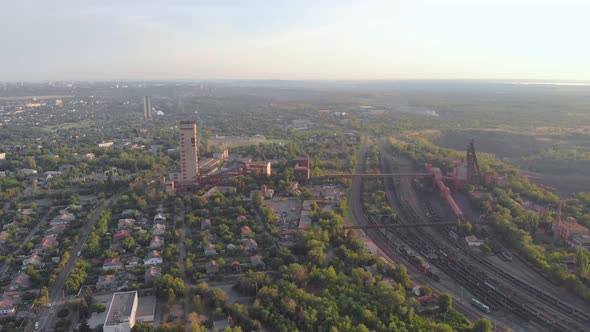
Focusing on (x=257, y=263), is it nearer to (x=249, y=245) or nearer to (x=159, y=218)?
(x=249, y=245)

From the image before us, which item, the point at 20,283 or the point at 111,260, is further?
the point at 111,260

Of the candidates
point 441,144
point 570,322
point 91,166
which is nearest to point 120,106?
point 91,166

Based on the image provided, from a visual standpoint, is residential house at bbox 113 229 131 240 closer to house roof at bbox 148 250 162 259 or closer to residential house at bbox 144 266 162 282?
house roof at bbox 148 250 162 259

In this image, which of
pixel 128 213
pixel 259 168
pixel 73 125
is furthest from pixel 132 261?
pixel 73 125

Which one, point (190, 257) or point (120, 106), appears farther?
point (120, 106)

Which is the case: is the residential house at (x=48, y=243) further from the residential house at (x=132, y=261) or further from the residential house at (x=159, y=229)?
the residential house at (x=159, y=229)

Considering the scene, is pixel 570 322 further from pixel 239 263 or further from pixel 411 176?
pixel 411 176
